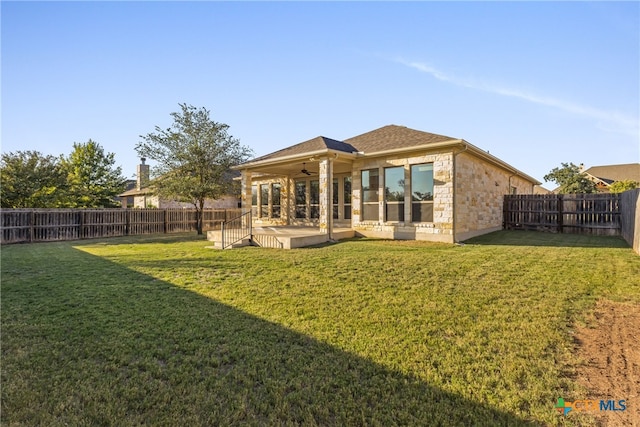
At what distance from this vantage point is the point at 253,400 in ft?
7.69

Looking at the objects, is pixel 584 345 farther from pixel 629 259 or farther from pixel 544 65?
pixel 544 65

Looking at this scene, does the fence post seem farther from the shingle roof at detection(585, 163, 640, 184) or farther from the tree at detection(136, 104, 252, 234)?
the shingle roof at detection(585, 163, 640, 184)

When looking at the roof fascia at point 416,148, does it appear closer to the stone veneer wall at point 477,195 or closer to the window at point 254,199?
the stone veneer wall at point 477,195

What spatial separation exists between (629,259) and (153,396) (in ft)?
32.5

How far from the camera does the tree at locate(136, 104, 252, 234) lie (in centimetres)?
1533

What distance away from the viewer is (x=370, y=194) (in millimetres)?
12445

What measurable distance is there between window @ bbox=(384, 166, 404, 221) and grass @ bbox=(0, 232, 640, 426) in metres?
5.18

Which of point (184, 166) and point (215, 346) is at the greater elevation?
point (184, 166)

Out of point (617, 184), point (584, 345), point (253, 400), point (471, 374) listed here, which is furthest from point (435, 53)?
point (617, 184)

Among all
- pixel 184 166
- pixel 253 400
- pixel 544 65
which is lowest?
pixel 253 400

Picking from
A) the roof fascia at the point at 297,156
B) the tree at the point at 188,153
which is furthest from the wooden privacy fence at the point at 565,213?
the tree at the point at 188,153

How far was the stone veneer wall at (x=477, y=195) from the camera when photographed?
1092 cm

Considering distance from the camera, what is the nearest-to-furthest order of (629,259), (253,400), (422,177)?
(253,400) → (629,259) → (422,177)

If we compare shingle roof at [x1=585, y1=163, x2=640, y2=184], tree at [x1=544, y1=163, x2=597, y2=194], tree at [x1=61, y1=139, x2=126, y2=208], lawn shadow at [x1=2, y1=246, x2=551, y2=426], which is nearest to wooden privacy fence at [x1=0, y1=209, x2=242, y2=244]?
tree at [x1=61, y1=139, x2=126, y2=208]
